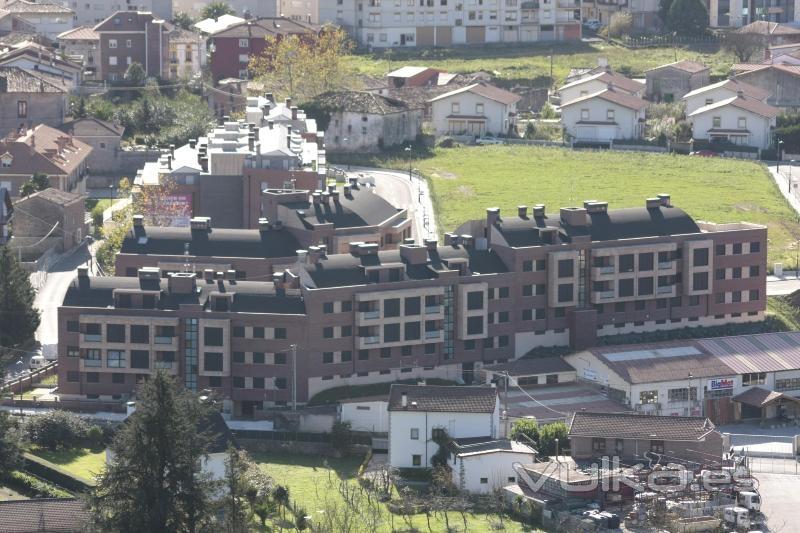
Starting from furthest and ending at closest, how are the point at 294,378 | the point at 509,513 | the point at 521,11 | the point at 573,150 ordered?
1. the point at 521,11
2. the point at 573,150
3. the point at 294,378
4. the point at 509,513

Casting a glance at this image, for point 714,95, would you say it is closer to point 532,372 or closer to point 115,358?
point 532,372

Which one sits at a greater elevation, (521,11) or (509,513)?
(521,11)

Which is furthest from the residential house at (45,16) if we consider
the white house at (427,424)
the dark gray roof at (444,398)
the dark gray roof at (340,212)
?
the white house at (427,424)

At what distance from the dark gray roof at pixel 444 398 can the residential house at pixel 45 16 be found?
3545 inches

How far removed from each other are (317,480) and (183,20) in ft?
331

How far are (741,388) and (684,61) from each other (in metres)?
73.7

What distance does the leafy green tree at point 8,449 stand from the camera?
287 feet

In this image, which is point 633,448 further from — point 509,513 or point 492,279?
point 492,279

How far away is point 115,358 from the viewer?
10050cm

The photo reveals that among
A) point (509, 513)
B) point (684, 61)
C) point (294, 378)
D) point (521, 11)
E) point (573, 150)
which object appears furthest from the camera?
point (521, 11)

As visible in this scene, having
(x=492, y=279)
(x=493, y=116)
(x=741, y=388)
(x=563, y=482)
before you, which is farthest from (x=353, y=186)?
(x=493, y=116)

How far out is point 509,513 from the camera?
89.9 m

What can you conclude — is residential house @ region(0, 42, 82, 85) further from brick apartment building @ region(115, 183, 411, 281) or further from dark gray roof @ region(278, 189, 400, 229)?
brick apartment building @ region(115, 183, 411, 281)

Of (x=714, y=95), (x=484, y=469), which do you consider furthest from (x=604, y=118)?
(x=484, y=469)
